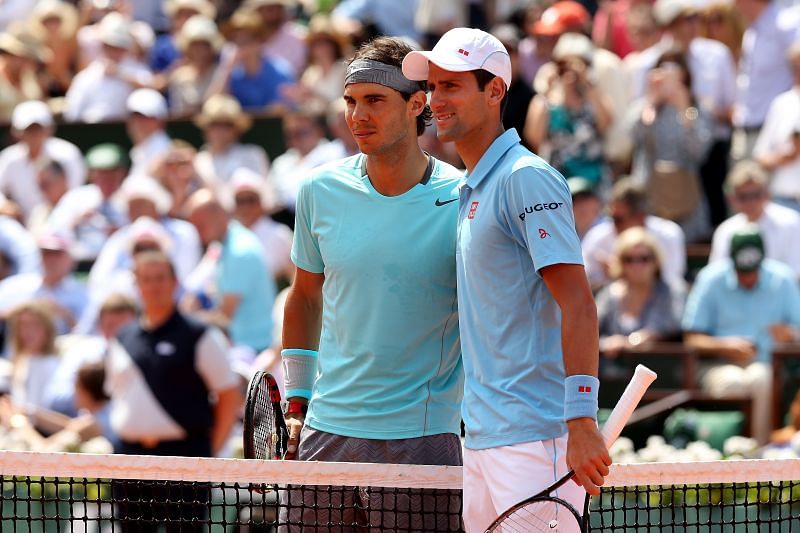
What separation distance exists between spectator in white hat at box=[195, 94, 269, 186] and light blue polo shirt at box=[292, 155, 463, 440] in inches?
326

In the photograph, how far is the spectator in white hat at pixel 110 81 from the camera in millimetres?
14773

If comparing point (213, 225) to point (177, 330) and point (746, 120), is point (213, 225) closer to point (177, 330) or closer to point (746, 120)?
point (177, 330)

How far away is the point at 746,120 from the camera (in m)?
12.5

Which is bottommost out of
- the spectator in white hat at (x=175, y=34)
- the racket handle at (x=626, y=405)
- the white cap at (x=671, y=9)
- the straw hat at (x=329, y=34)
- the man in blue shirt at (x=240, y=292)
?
the racket handle at (x=626, y=405)

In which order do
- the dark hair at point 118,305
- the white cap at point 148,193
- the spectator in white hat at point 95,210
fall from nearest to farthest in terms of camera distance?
the dark hair at point 118,305, the white cap at point 148,193, the spectator in white hat at point 95,210

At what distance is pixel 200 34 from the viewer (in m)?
14.5

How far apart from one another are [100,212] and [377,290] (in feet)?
27.9

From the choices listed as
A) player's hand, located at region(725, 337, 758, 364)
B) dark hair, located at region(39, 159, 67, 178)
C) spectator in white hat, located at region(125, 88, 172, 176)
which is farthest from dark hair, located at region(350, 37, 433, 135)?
dark hair, located at region(39, 159, 67, 178)

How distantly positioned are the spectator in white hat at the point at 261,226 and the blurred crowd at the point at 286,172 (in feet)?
0.06

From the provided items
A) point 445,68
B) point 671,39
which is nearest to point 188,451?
point 445,68

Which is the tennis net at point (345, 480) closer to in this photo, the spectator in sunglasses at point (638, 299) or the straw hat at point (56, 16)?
the spectator in sunglasses at point (638, 299)

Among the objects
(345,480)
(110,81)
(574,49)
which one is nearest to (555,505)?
(345,480)

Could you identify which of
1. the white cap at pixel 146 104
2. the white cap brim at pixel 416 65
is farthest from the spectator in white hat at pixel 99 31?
the white cap brim at pixel 416 65

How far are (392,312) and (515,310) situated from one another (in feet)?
2.07
